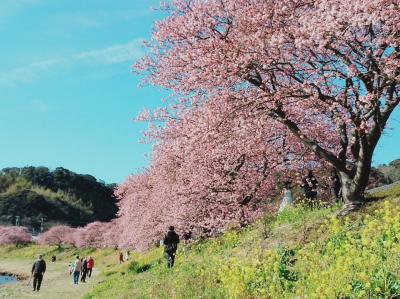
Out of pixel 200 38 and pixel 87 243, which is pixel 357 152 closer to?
pixel 200 38

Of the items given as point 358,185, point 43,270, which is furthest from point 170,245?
point 43,270

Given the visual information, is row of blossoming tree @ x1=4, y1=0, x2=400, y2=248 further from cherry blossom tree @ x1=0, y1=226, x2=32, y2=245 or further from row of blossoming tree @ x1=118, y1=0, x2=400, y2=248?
cherry blossom tree @ x1=0, y1=226, x2=32, y2=245

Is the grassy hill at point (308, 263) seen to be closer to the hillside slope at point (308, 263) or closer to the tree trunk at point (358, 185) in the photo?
the hillside slope at point (308, 263)

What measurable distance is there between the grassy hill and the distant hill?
150 meters

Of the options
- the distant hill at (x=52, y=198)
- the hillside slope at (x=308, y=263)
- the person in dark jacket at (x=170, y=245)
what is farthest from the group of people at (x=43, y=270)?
the distant hill at (x=52, y=198)

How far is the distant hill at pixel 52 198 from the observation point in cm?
16300

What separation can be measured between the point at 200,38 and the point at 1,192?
581 ft

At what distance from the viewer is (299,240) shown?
13.4 meters

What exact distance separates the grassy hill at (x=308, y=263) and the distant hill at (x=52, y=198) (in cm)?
15024

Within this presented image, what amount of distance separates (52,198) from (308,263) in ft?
562

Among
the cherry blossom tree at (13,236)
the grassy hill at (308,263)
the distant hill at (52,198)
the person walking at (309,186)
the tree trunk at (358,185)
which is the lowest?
the grassy hill at (308,263)

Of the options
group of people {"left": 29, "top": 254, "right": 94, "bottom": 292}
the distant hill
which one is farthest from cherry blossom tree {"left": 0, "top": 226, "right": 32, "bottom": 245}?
group of people {"left": 29, "top": 254, "right": 94, "bottom": 292}

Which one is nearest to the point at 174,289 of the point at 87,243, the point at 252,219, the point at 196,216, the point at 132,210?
the point at 252,219

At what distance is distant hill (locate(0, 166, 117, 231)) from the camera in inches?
6417
